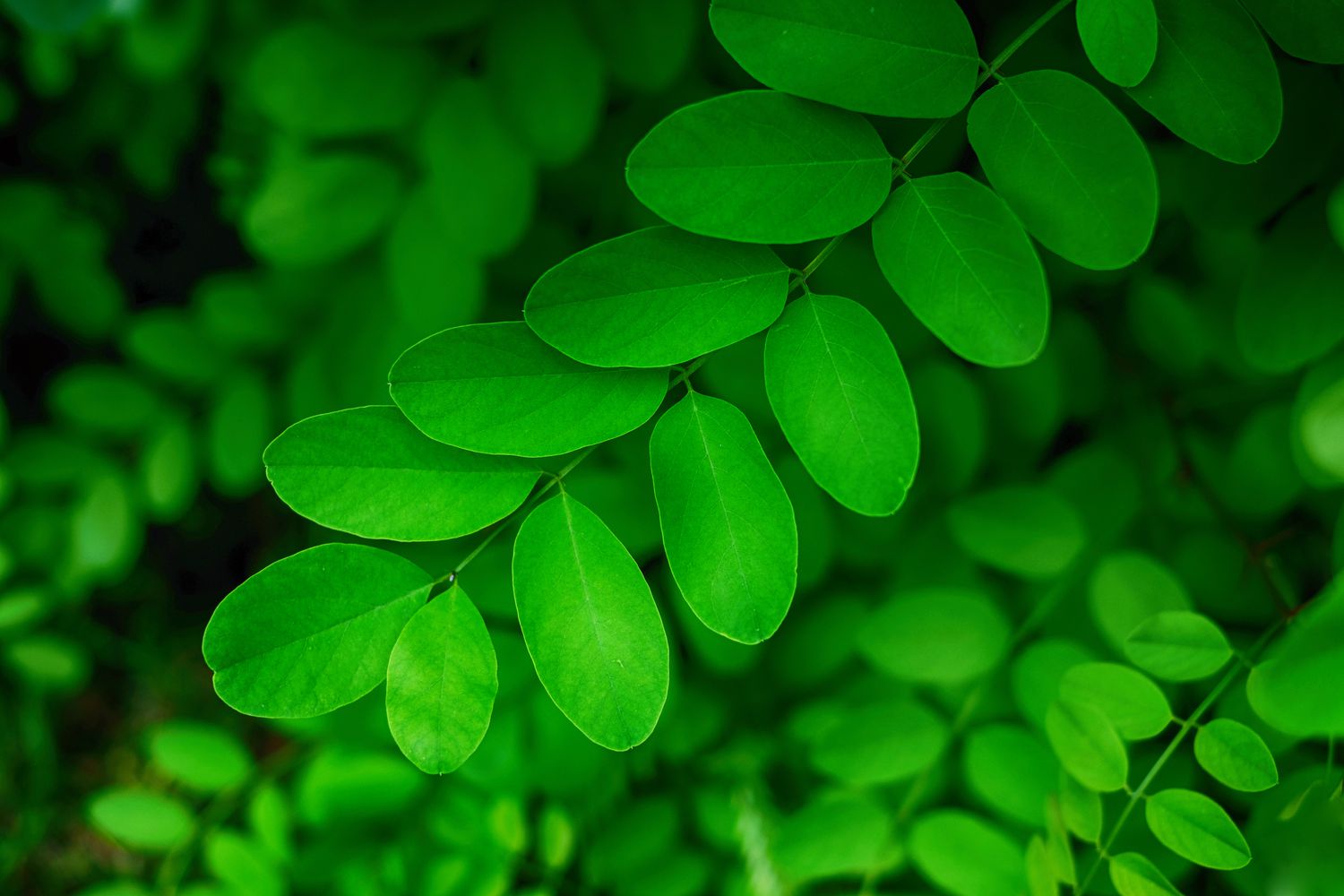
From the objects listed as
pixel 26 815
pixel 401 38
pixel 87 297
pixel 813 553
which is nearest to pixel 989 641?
pixel 813 553

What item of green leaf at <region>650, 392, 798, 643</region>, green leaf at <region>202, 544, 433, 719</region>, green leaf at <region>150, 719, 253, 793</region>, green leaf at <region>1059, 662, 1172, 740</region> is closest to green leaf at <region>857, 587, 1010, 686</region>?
green leaf at <region>1059, 662, 1172, 740</region>

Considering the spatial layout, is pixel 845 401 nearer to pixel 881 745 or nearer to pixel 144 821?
pixel 881 745

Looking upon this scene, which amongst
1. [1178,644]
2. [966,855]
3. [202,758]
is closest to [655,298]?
[1178,644]

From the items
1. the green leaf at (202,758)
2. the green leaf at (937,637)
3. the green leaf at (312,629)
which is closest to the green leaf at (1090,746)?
the green leaf at (937,637)

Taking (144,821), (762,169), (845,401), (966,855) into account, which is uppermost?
(762,169)

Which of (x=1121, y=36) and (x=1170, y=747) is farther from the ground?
(x=1121, y=36)

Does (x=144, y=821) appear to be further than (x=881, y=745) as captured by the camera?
Yes

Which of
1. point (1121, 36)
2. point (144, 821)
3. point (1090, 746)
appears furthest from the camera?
point (144, 821)
